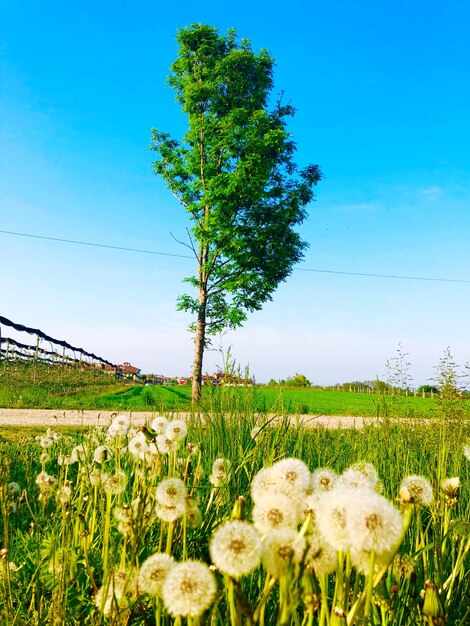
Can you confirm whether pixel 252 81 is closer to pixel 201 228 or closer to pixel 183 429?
pixel 201 228

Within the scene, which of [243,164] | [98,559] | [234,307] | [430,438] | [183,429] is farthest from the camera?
[234,307]

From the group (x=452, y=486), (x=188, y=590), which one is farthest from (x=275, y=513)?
(x=452, y=486)

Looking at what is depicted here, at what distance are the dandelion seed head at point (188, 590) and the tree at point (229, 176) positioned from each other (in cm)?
1989

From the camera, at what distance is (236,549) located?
2.98ft

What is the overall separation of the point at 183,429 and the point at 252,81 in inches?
897

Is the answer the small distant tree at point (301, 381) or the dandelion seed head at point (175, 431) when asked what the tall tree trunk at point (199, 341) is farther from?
the small distant tree at point (301, 381)

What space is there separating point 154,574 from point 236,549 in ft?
1.52

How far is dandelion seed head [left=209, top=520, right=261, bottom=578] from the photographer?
88cm

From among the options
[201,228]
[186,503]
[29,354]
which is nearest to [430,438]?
[186,503]

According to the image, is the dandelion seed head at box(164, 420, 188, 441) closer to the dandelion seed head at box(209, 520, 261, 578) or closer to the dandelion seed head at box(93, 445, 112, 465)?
the dandelion seed head at box(93, 445, 112, 465)

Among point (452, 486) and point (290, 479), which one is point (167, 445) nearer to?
point (452, 486)

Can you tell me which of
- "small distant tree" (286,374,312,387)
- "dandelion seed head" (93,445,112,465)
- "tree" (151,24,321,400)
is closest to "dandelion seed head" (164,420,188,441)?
"dandelion seed head" (93,445,112,465)

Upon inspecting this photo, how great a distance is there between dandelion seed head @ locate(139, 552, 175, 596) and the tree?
19.6 metres

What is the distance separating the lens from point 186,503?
4.92 feet
